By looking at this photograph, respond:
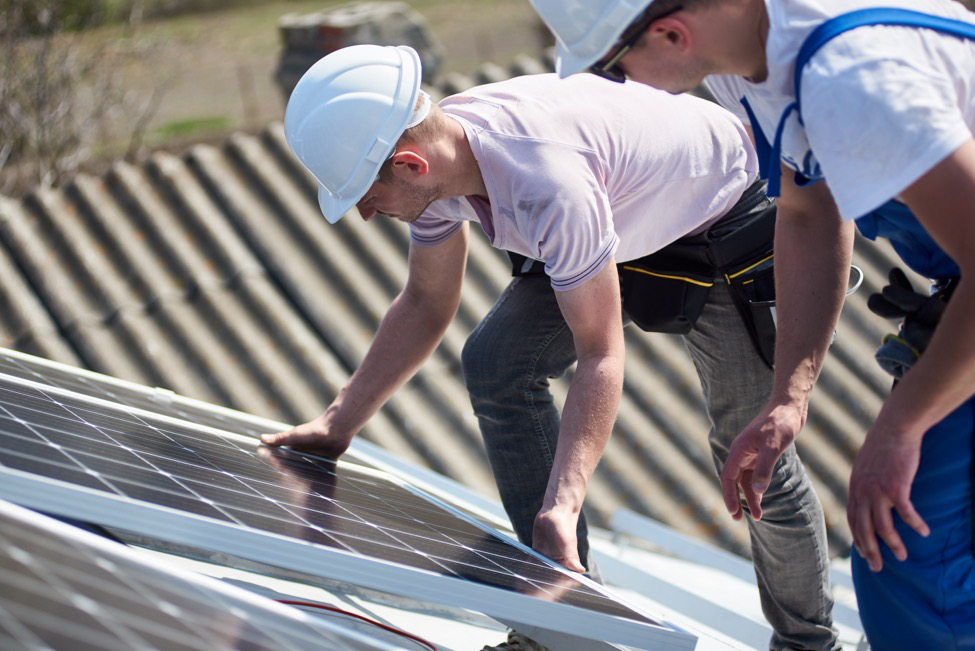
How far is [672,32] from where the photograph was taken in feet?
6.04

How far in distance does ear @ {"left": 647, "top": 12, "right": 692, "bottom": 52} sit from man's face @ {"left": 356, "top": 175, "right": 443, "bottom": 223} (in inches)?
29.7

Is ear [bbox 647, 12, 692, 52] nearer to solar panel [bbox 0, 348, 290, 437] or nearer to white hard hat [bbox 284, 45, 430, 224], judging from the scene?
white hard hat [bbox 284, 45, 430, 224]

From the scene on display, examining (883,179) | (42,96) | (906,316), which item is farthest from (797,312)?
(42,96)

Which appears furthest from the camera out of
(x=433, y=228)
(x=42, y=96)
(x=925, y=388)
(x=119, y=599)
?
(x=42, y=96)

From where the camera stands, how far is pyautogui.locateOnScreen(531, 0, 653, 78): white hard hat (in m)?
1.86

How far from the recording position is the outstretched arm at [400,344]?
2947mm

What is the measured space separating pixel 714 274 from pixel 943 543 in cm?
104

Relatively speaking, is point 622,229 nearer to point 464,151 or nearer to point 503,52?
point 464,151

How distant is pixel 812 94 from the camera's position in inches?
66.7

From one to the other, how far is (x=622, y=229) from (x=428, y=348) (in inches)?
26.7

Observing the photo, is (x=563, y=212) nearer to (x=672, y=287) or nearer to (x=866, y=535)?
(x=672, y=287)

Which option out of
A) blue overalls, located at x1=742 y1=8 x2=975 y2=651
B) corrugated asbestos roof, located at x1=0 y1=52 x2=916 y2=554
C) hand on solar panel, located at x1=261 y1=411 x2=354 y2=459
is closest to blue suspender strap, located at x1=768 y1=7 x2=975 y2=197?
blue overalls, located at x1=742 y1=8 x2=975 y2=651

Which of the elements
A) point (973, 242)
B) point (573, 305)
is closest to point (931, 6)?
point (973, 242)

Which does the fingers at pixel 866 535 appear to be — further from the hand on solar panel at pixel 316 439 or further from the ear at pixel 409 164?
the hand on solar panel at pixel 316 439
